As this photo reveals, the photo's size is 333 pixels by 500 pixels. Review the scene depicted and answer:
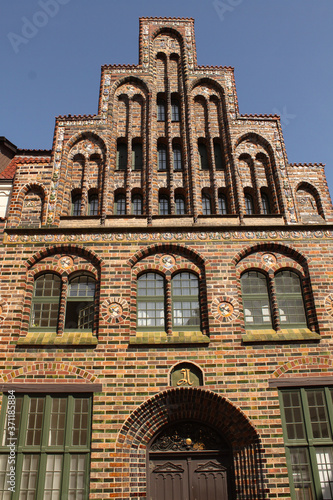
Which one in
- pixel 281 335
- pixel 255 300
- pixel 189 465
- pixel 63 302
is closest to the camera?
pixel 189 465

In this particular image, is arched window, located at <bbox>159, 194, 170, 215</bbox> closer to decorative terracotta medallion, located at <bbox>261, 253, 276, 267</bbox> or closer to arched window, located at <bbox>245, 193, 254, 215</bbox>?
arched window, located at <bbox>245, 193, 254, 215</bbox>

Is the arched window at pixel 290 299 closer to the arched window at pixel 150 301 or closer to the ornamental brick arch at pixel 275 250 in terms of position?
the ornamental brick arch at pixel 275 250

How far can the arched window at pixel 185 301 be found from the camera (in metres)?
13.1

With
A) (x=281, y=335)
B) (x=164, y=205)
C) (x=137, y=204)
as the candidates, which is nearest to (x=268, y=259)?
(x=281, y=335)

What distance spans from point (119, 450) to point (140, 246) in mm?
5888

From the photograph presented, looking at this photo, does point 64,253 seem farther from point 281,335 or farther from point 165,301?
point 281,335

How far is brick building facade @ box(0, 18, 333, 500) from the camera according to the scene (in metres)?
11.5

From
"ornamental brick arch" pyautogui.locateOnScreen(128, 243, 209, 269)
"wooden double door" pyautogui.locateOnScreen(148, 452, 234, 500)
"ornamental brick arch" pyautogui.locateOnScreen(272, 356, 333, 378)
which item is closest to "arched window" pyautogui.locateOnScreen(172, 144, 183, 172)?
"ornamental brick arch" pyautogui.locateOnScreen(128, 243, 209, 269)

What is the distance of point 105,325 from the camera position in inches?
499

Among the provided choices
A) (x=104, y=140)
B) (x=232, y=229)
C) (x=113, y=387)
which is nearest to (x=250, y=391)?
(x=113, y=387)

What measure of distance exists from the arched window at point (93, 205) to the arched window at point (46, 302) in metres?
2.61

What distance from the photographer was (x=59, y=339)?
12633 mm

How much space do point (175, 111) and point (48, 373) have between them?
10431 millimetres

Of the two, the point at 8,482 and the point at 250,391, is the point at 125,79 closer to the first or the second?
the point at 250,391
